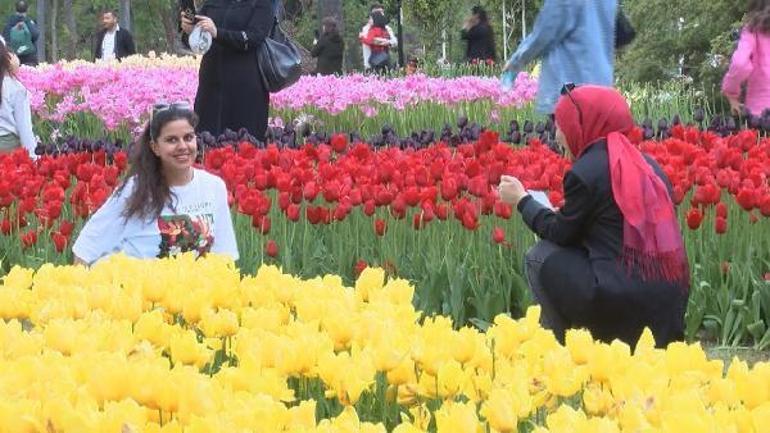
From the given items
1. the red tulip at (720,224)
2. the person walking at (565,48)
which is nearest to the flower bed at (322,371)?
the red tulip at (720,224)

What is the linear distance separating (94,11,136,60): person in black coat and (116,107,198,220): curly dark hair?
52.2 ft

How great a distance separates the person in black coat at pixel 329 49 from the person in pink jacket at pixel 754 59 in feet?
41.2

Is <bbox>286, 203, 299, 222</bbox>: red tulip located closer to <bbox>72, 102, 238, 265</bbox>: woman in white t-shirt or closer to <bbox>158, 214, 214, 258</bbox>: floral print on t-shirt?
<bbox>72, 102, 238, 265</bbox>: woman in white t-shirt

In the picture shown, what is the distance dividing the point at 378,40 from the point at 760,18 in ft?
44.3

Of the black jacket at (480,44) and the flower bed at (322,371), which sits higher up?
the flower bed at (322,371)

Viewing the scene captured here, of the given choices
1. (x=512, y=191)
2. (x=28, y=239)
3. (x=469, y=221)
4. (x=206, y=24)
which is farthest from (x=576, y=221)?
(x=206, y=24)

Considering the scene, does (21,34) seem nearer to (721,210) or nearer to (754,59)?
(754,59)

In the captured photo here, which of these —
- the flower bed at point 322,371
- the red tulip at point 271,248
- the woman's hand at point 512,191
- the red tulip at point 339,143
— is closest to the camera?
the flower bed at point 322,371

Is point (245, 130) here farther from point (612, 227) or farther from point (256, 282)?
point (256, 282)

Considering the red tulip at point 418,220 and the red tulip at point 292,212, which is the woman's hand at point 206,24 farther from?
the red tulip at point 418,220

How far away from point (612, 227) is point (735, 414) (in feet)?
8.53

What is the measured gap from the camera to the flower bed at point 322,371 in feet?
6.89

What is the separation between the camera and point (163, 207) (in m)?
5.19

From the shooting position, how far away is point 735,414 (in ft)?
6.89
